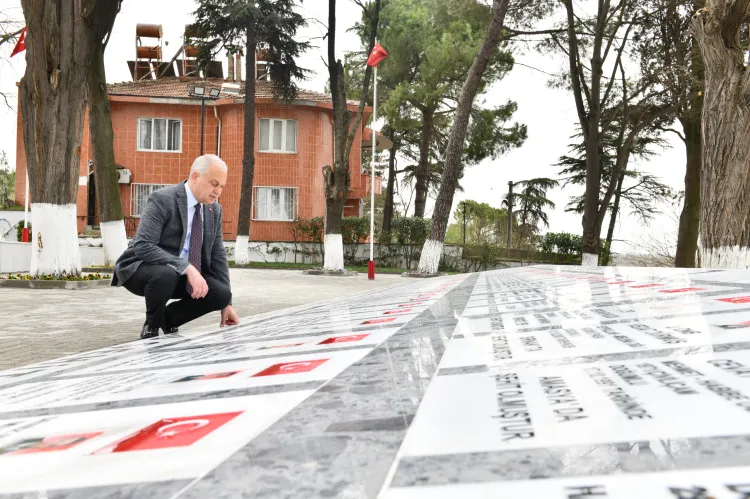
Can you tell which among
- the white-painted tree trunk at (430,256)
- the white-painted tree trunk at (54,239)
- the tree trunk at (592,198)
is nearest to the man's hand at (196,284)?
the white-painted tree trunk at (54,239)

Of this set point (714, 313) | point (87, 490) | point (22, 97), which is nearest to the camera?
point (87, 490)

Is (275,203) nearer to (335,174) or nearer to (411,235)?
(411,235)

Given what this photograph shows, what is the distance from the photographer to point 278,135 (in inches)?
1128

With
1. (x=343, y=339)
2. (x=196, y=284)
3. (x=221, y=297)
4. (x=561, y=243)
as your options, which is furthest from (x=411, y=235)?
(x=343, y=339)

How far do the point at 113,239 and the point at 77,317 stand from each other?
8.08m

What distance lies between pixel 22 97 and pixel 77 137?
1.27 metres

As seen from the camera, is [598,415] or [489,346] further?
[489,346]

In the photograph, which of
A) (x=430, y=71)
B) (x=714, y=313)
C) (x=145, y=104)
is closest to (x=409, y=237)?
(x=430, y=71)

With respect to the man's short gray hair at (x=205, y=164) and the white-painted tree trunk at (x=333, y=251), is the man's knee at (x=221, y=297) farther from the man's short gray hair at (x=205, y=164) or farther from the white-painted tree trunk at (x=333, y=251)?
the white-painted tree trunk at (x=333, y=251)

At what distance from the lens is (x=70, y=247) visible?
38.4ft

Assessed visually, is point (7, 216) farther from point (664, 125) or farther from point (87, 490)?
point (87, 490)

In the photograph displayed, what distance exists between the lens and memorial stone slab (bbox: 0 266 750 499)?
2.05 ft

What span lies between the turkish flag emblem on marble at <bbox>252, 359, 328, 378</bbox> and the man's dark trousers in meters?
2.78

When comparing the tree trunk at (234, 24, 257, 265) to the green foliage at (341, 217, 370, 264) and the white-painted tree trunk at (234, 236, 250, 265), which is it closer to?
the white-painted tree trunk at (234, 236, 250, 265)
